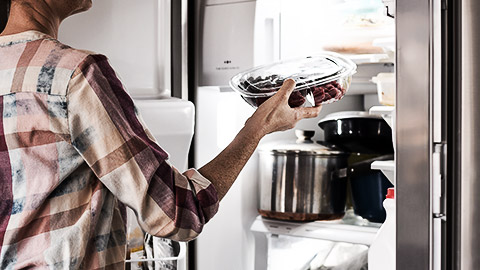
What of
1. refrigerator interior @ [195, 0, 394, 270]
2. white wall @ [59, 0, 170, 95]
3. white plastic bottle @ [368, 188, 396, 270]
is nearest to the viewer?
white plastic bottle @ [368, 188, 396, 270]

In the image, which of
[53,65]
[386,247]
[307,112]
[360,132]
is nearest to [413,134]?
[307,112]

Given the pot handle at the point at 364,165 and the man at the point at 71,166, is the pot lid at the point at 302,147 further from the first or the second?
the man at the point at 71,166

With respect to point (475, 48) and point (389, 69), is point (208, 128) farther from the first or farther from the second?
point (475, 48)

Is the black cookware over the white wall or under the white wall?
under

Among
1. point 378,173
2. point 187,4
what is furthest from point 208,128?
point 378,173

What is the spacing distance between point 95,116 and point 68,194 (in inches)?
5.5

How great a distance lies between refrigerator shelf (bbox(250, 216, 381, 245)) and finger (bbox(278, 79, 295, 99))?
799 mm

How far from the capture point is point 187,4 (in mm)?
1710

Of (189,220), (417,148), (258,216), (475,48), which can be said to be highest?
(475,48)

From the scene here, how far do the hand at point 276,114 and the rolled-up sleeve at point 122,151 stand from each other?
205 mm

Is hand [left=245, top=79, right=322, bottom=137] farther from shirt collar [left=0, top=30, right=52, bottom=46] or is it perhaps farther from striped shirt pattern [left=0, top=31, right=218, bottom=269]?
shirt collar [left=0, top=30, right=52, bottom=46]

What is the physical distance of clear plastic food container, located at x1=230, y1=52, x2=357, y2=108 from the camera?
1112mm

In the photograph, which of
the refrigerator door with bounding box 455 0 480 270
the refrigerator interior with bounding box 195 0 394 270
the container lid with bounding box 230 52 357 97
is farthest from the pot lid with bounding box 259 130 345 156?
the refrigerator door with bounding box 455 0 480 270

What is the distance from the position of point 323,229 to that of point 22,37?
119 centimetres
